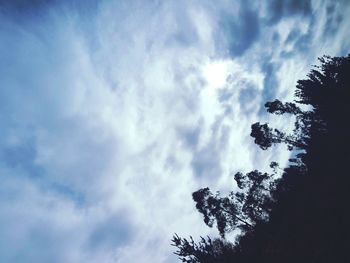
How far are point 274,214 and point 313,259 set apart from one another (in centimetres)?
917

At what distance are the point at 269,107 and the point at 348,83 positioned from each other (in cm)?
987

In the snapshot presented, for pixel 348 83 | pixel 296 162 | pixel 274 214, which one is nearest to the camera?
pixel 274 214

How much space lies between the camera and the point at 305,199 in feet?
51.3

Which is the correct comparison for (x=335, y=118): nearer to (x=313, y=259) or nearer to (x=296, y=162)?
(x=296, y=162)

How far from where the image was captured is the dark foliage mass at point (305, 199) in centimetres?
1001

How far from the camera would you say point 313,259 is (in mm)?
9617

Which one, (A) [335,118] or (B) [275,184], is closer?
(A) [335,118]

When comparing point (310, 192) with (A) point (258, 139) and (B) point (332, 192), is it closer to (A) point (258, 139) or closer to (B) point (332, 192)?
(B) point (332, 192)

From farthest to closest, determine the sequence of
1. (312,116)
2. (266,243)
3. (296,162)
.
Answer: (296,162), (312,116), (266,243)

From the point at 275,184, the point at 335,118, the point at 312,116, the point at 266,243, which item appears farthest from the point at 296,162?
the point at 266,243

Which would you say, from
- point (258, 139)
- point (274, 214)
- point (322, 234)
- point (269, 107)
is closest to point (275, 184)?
point (258, 139)

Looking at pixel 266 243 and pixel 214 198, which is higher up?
pixel 214 198

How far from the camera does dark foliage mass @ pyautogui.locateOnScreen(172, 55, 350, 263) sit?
10008 mm

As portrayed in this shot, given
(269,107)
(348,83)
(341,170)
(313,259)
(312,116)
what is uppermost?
(269,107)
